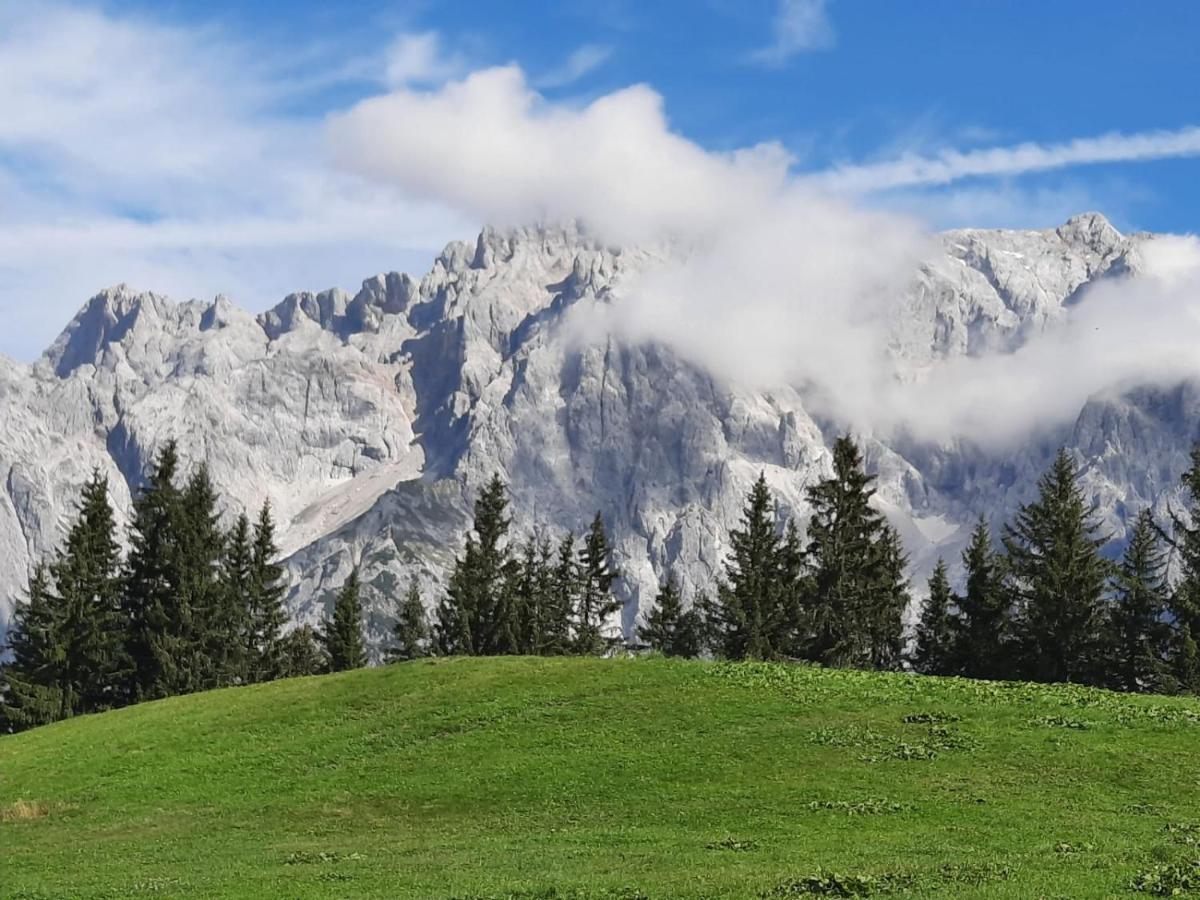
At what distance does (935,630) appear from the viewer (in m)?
107

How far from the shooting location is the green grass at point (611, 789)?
95.8 ft

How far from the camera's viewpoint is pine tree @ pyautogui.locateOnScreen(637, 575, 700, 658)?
13441cm

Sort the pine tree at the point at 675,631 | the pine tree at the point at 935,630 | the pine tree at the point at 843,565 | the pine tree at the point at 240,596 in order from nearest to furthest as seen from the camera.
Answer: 1. the pine tree at the point at 843,565
2. the pine tree at the point at 935,630
3. the pine tree at the point at 240,596
4. the pine tree at the point at 675,631

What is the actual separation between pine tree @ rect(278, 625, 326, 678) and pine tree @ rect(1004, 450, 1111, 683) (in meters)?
68.4

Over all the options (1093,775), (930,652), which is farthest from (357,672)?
(930,652)

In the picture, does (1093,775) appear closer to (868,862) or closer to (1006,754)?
(1006,754)

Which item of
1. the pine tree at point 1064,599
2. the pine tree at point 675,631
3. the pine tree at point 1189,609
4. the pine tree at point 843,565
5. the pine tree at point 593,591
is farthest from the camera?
the pine tree at point 675,631

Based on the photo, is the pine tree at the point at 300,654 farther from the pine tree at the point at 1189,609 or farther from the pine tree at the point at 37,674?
the pine tree at the point at 1189,609

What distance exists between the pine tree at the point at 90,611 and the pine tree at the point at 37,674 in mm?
470

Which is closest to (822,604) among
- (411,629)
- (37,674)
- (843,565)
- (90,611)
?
(843,565)

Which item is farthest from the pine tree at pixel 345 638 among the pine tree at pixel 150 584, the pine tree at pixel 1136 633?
the pine tree at pixel 1136 633

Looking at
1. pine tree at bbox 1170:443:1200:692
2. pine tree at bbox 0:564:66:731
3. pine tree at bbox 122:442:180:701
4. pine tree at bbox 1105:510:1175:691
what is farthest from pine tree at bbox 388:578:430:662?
pine tree at bbox 1170:443:1200:692

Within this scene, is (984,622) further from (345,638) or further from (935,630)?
(345,638)

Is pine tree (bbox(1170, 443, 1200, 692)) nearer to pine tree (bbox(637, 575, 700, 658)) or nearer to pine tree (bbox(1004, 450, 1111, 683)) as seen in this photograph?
pine tree (bbox(1004, 450, 1111, 683))
